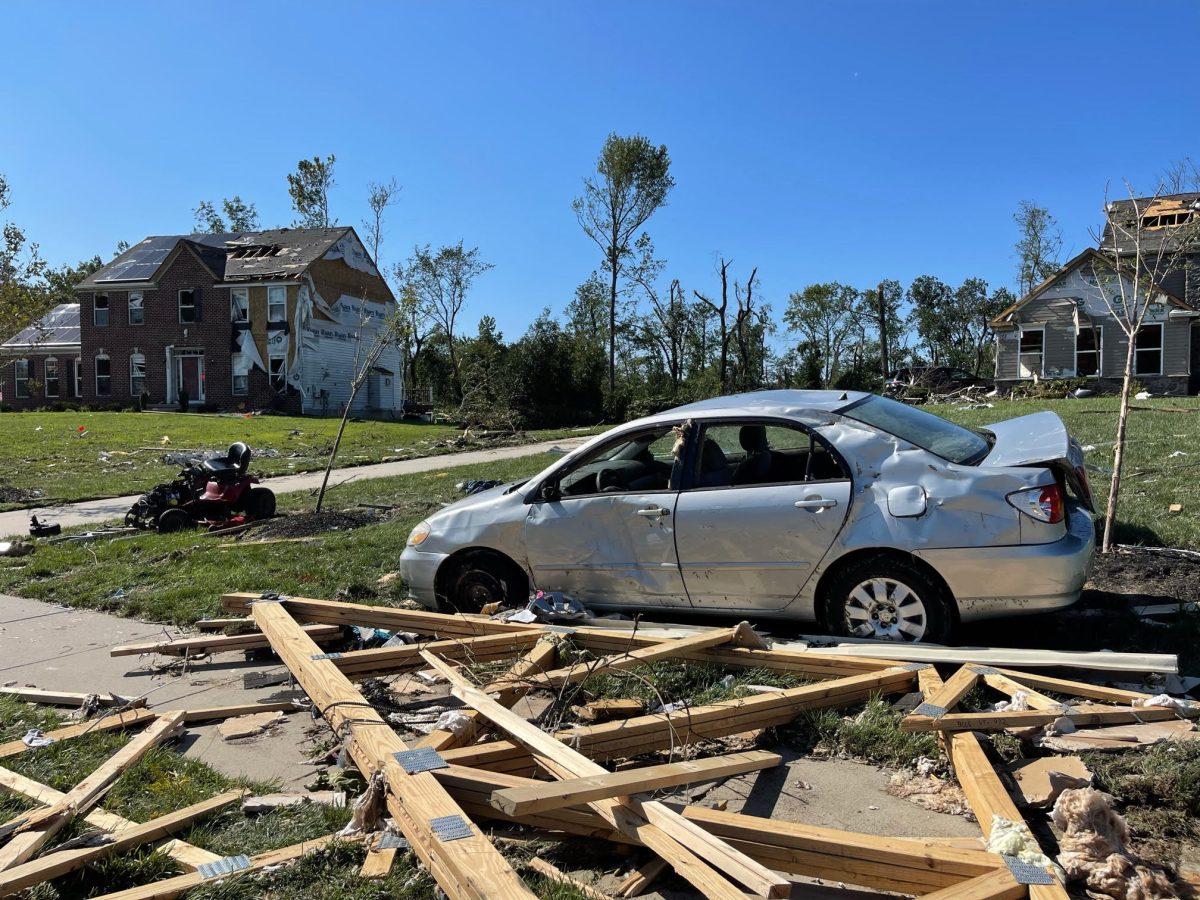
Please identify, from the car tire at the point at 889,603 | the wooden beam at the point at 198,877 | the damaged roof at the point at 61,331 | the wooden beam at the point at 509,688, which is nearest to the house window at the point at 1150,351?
the car tire at the point at 889,603

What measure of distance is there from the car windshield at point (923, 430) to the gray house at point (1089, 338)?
26459mm

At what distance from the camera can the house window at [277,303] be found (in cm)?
3588

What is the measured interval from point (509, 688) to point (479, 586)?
1896mm

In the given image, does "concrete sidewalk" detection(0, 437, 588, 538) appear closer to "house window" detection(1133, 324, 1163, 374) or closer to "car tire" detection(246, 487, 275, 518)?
"car tire" detection(246, 487, 275, 518)

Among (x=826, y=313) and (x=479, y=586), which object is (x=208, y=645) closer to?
(x=479, y=586)

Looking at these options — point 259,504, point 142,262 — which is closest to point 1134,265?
point 259,504

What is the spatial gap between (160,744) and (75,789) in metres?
0.71

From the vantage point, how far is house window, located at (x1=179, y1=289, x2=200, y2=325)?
36969 millimetres

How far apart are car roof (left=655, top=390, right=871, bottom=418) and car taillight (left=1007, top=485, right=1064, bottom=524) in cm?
120

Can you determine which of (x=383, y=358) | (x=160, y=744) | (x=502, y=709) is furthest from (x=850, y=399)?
(x=383, y=358)

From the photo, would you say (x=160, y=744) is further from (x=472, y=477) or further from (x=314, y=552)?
(x=472, y=477)

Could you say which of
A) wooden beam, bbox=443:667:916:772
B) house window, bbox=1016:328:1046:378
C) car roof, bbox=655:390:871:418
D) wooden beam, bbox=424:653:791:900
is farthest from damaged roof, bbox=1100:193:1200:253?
house window, bbox=1016:328:1046:378

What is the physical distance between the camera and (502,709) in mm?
3945

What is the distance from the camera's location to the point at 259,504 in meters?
11.7
